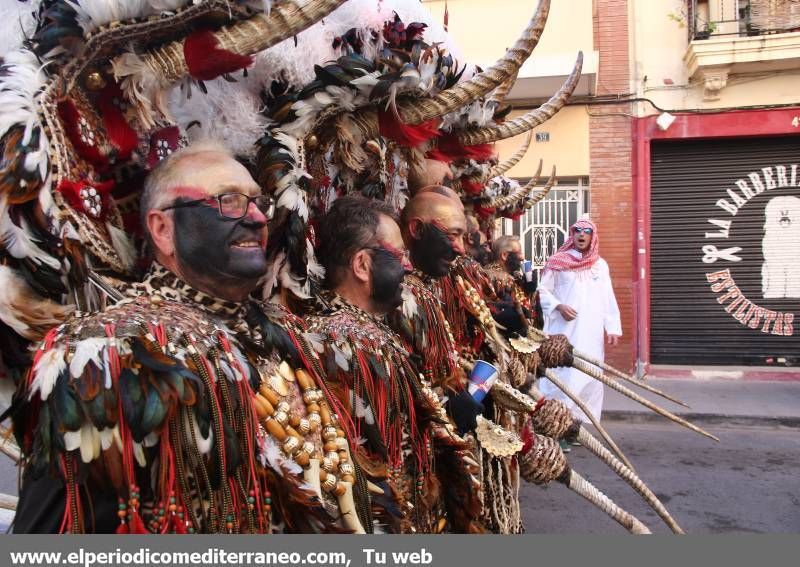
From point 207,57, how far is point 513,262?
4591 millimetres

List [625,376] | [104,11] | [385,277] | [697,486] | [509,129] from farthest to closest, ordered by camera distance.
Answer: [697,486]
[625,376]
[509,129]
[385,277]
[104,11]

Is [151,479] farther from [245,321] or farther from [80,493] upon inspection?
[245,321]

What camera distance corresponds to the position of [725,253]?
9258 millimetres

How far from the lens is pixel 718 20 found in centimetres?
860

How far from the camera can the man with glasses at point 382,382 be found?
1.90 m

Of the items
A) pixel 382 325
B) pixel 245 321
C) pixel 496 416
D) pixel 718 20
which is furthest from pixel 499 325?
pixel 718 20

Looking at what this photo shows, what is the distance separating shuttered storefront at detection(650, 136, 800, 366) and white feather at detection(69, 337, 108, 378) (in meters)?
9.04

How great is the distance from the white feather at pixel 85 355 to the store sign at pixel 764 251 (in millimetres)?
9340

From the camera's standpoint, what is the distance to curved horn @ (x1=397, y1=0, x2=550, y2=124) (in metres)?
2.17

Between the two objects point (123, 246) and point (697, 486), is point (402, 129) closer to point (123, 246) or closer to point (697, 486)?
point (123, 246)

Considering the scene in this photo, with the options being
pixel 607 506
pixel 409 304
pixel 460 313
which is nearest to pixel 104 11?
pixel 409 304

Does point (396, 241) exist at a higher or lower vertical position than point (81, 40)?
lower

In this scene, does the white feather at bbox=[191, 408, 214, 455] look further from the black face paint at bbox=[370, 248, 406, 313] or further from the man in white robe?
the man in white robe

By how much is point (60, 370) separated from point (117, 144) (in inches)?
24.7
